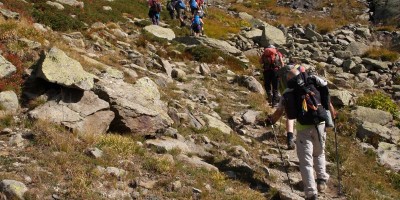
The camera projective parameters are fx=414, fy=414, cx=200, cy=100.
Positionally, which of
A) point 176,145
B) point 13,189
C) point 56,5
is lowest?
point 56,5

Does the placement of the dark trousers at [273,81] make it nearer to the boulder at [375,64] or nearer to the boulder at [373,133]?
the boulder at [373,133]

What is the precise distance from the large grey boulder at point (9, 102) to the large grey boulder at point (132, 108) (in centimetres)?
178

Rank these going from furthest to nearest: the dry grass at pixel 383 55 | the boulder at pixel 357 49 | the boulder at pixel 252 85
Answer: the boulder at pixel 357 49 < the dry grass at pixel 383 55 < the boulder at pixel 252 85

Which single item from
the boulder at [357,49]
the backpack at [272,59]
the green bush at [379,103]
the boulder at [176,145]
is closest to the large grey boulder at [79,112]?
the boulder at [176,145]

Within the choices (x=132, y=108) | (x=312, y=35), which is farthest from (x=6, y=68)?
(x=312, y=35)

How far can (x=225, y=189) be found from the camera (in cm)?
790

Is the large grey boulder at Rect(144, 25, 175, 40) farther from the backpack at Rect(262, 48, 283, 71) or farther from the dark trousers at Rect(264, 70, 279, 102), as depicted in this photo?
the backpack at Rect(262, 48, 283, 71)

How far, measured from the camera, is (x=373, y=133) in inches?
501

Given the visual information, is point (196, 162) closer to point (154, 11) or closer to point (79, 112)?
point (79, 112)

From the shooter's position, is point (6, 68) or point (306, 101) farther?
point (6, 68)

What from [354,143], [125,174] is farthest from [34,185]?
[354,143]

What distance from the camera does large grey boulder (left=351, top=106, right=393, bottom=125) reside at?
14180mm

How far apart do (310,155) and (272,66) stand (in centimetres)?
595

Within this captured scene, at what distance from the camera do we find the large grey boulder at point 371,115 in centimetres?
1418
